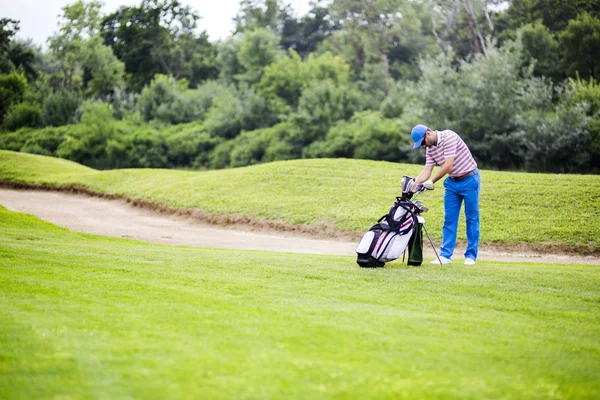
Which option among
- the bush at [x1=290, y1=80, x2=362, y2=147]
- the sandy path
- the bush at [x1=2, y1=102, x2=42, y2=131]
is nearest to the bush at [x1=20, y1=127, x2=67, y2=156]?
the bush at [x1=2, y1=102, x2=42, y2=131]

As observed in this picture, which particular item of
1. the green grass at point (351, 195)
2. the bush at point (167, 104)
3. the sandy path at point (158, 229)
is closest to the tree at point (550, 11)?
the green grass at point (351, 195)

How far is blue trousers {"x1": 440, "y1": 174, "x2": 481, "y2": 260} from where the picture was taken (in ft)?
35.6

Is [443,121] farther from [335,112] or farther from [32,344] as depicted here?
[32,344]

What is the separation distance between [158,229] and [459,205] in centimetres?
1174

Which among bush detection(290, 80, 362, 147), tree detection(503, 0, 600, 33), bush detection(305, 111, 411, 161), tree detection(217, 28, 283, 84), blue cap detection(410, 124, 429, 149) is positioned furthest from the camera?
tree detection(217, 28, 283, 84)

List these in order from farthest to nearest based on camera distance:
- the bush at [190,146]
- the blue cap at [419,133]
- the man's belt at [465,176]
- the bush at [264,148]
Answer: the bush at [190,146], the bush at [264,148], the man's belt at [465,176], the blue cap at [419,133]

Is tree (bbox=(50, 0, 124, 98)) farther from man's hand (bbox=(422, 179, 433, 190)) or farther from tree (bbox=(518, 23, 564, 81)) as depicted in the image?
man's hand (bbox=(422, 179, 433, 190))

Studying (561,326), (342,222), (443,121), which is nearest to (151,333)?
(561,326)

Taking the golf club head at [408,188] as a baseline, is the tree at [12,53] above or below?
above

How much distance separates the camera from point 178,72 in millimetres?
78125

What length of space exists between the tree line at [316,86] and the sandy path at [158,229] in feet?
64.8

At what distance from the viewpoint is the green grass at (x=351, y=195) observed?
1733 centimetres

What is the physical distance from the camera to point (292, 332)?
5898 millimetres

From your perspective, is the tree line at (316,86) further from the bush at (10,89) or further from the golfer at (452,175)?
the golfer at (452,175)
